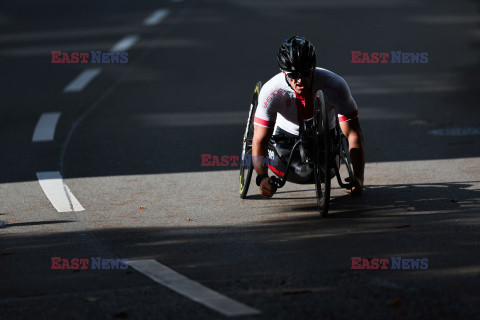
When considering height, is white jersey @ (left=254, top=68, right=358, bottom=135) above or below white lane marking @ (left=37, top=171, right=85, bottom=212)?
above

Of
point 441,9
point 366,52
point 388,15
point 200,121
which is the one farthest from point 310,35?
point 200,121

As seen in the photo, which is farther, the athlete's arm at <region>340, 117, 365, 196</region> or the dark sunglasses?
the athlete's arm at <region>340, 117, 365, 196</region>

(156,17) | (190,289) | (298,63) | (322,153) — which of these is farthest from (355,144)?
(156,17)

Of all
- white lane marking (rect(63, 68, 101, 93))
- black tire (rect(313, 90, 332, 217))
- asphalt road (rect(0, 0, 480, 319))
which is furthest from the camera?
white lane marking (rect(63, 68, 101, 93))

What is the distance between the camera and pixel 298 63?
25.5 ft

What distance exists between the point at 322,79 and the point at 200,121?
609 centimetres

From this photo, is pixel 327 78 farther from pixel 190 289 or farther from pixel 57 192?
pixel 57 192

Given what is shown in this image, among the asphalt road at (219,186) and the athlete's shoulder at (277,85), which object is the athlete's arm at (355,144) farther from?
the athlete's shoulder at (277,85)

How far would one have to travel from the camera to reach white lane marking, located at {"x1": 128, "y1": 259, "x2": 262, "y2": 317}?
5.32 m

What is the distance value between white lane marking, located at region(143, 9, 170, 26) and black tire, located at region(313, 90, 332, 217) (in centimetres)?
1765

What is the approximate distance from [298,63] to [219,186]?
2464 mm

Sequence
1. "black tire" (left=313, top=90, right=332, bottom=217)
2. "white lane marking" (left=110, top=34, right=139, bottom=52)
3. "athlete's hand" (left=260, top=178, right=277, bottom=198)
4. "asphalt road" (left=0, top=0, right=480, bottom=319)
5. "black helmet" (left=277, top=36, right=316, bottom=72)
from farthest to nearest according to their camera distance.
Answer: "white lane marking" (left=110, top=34, right=139, bottom=52) < "athlete's hand" (left=260, top=178, right=277, bottom=198) < "black helmet" (left=277, top=36, right=316, bottom=72) < "black tire" (left=313, top=90, right=332, bottom=217) < "asphalt road" (left=0, top=0, right=480, bottom=319)

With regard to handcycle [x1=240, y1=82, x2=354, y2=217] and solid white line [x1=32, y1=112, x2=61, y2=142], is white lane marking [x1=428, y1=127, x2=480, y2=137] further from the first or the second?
solid white line [x1=32, y1=112, x2=61, y2=142]

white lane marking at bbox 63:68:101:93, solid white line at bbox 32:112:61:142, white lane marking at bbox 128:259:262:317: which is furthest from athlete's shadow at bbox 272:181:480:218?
white lane marking at bbox 63:68:101:93
